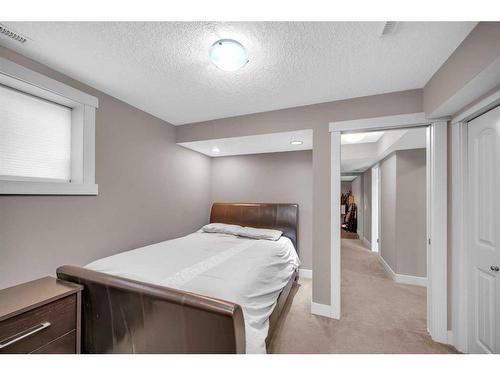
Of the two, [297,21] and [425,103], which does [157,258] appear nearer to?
[297,21]

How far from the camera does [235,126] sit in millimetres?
2697

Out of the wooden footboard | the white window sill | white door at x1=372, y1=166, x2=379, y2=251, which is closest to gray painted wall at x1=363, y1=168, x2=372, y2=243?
white door at x1=372, y1=166, x2=379, y2=251

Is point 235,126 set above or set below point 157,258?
above

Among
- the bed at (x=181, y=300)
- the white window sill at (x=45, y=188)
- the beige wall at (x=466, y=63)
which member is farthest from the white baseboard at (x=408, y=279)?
the white window sill at (x=45, y=188)

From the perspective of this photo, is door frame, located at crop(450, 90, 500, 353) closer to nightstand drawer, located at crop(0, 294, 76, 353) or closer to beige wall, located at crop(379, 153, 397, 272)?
beige wall, located at crop(379, 153, 397, 272)

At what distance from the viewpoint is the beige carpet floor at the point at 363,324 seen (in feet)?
5.52

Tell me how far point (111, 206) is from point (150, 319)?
1.55 m

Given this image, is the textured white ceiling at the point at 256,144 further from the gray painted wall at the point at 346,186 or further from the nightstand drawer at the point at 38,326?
the gray painted wall at the point at 346,186

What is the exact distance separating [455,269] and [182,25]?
112 inches

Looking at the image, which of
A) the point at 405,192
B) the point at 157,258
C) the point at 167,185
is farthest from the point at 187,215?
the point at 405,192

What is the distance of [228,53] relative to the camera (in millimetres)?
1363

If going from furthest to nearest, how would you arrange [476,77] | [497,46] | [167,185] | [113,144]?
1. [167,185]
2. [113,144]
3. [476,77]
4. [497,46]

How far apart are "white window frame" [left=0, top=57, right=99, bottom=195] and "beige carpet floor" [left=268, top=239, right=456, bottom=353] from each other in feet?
7.39

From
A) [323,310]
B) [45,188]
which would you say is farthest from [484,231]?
[45,188]
